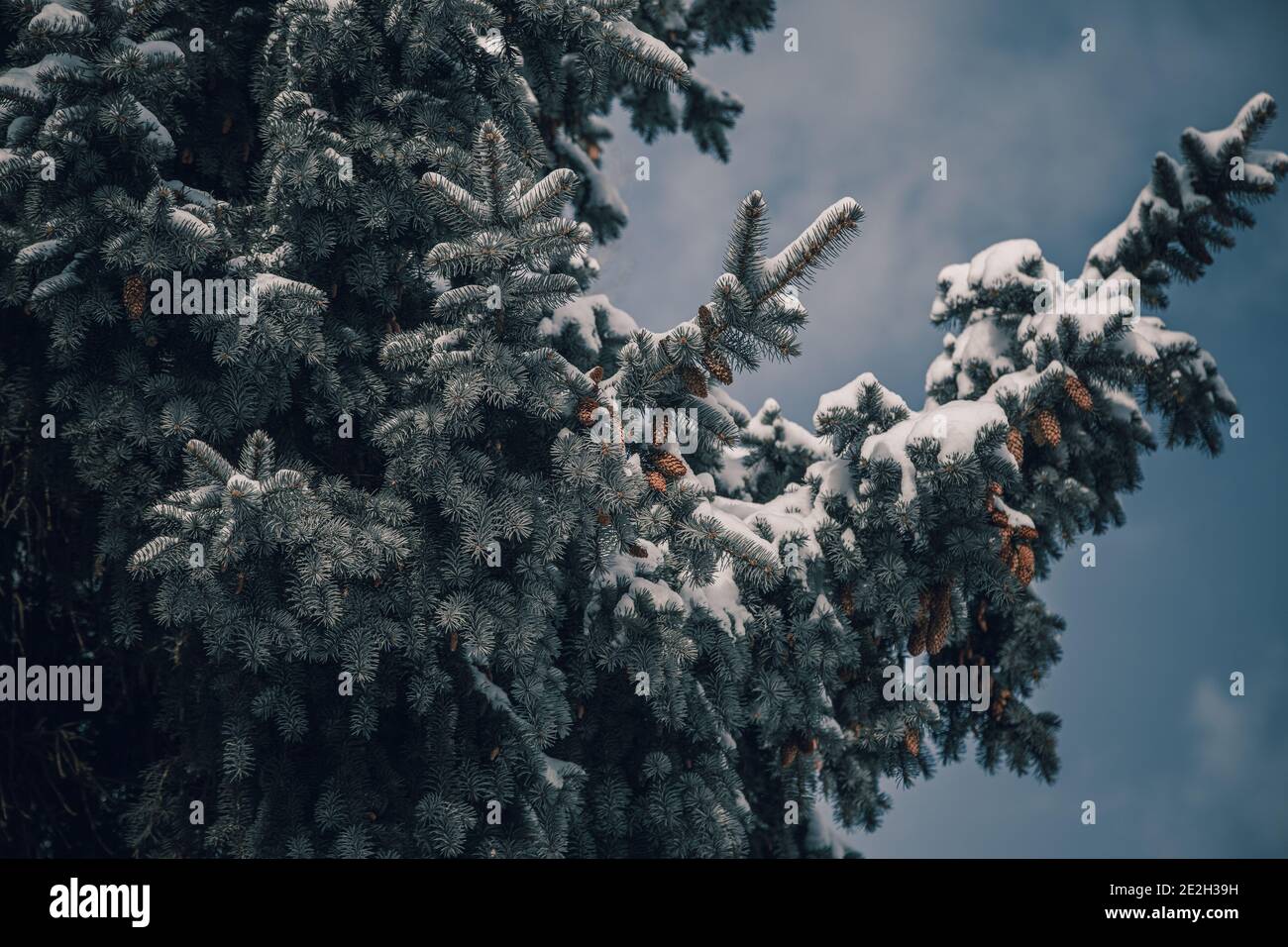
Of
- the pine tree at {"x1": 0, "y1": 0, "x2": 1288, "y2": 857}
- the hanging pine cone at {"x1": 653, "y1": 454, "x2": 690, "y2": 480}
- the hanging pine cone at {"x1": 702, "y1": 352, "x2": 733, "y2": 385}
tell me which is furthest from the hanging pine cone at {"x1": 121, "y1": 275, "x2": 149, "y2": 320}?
the hanging pine cone at {"x1": 702, "y1": 352, "x2": 733, "y2": 385}

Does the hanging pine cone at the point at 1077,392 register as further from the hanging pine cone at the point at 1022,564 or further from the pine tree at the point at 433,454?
the hanging pine cone at the point at 1022,564

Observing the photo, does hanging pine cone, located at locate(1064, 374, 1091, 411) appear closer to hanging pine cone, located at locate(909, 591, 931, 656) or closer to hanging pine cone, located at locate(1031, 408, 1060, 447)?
hanging pine cone, located at locate(1031, 408, 1060, 447)

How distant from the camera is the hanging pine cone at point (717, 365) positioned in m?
3.71

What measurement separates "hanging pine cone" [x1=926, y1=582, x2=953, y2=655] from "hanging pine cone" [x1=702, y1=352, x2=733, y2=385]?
72.6 inches

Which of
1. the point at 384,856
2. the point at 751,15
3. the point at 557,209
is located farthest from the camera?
the point at 751,15

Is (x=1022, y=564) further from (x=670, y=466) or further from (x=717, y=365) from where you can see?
(x=717, y=365)

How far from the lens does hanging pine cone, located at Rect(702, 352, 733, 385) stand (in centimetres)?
371

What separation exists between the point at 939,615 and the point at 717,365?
1.97 m

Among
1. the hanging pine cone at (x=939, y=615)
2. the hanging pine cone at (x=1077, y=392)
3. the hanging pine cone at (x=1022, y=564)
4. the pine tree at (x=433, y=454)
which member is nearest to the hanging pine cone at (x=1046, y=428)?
the pine tree at (x=433, y=454)

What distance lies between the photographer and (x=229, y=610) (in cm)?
374

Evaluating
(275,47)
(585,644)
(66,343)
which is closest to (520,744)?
(585,644)

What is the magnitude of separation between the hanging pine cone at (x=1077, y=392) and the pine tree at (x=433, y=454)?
0.06ft
